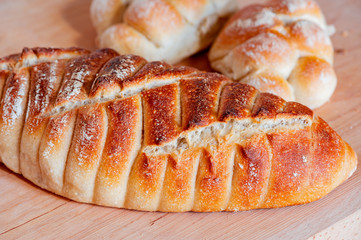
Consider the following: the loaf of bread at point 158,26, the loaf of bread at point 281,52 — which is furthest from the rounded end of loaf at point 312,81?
the loaf of bread at point 158,26

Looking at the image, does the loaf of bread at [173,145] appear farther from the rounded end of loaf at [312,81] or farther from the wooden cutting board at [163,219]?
the rounded end of loaf at [312,81]

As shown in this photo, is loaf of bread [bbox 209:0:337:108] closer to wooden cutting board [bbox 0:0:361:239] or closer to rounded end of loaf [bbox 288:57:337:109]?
rounded end of loaf [bbox 288:57:337:109]

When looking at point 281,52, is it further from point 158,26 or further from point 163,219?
point 163,219

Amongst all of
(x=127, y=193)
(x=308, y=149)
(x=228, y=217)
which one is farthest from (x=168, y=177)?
(x=308, y=149)

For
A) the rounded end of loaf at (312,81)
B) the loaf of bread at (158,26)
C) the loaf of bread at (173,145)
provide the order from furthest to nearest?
the loaf of bread at (158,26), the rounded end of loaf at (312,81), the loaf of bread at (173,145)

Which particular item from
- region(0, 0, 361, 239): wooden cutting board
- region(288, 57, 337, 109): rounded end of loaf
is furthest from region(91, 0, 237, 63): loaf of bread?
region(0, 0, 361, 239): wooden cutting board

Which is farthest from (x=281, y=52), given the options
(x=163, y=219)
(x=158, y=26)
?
(x=163, y=219)
